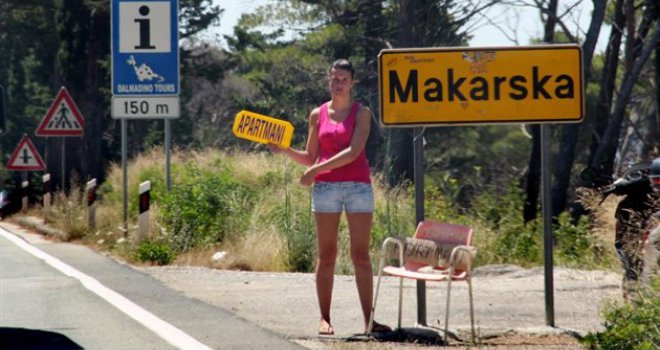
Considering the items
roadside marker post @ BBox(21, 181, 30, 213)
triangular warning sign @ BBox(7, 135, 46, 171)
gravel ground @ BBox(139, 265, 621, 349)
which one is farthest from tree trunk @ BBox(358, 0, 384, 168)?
gravel ground @ BBox(139, 265, 621, 349)

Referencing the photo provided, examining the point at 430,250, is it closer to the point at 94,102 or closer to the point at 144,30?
the point at 144,30

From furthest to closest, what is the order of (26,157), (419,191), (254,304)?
(26,157) → (254,304) → (419,191)

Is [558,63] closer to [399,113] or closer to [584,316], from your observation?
[399,113]

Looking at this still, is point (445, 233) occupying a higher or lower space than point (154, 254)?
higher

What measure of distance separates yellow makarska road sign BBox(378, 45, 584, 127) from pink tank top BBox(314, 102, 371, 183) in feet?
1.30

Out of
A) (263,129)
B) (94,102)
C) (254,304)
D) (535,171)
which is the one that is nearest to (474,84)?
(263,129)

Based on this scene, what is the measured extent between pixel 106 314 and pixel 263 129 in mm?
2262

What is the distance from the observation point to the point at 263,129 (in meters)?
9.61

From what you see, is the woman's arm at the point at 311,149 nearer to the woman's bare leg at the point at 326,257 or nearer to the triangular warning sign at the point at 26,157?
the woman's bare leg at the point at 326,257

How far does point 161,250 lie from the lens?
53.9 ft

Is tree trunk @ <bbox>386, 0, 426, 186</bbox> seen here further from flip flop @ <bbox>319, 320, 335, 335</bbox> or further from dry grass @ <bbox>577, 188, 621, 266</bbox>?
flip flop @ <bbox>319, 320, 335, 335</bbox>

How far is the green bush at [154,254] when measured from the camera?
1633cm

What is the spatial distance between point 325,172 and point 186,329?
157 centimetres

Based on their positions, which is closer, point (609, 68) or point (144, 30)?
point (144, 30)
